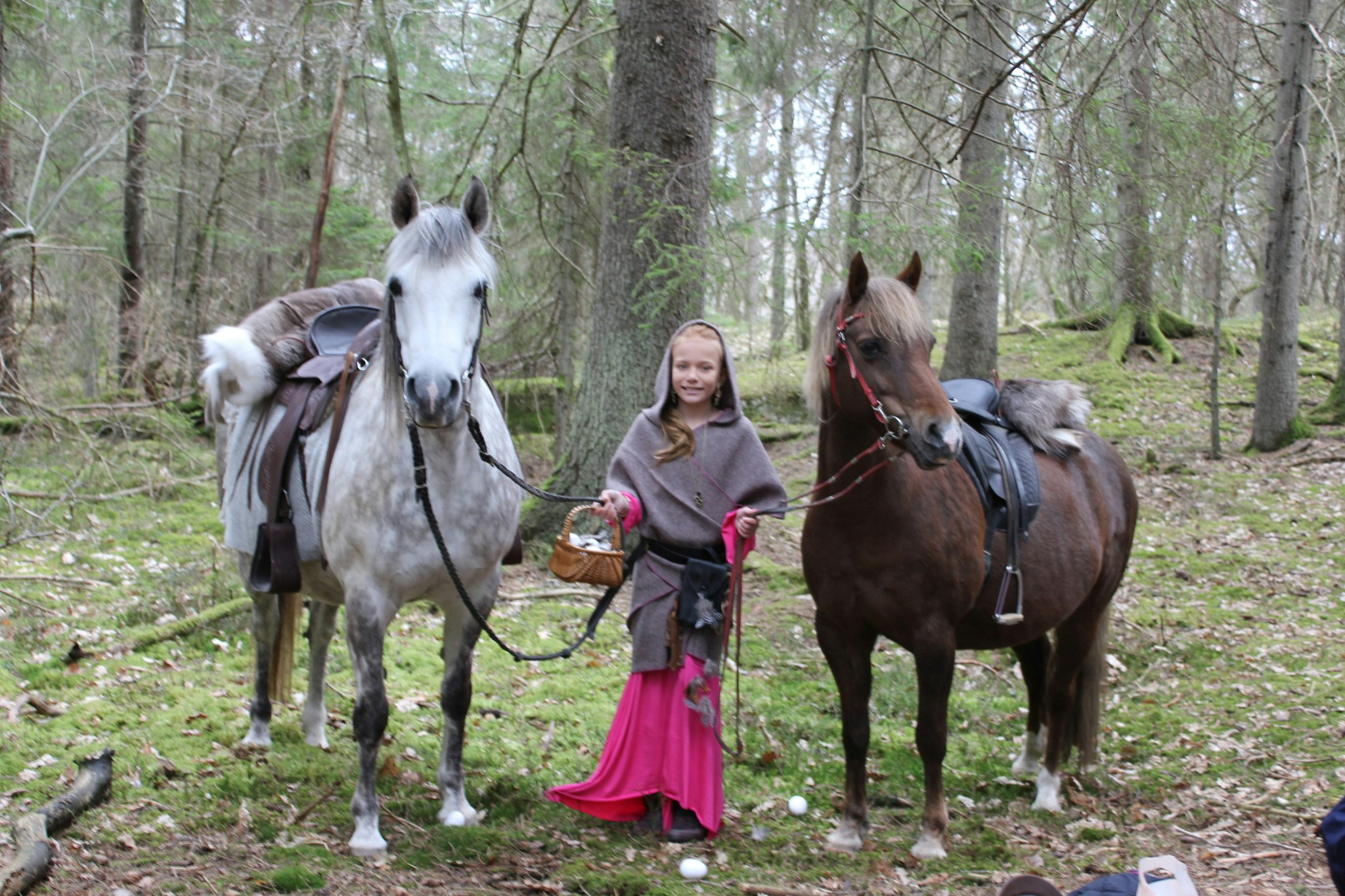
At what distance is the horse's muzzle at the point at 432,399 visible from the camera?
292cm

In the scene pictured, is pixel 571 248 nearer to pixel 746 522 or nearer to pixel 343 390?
pixel 343 390

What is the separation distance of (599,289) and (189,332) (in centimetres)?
725

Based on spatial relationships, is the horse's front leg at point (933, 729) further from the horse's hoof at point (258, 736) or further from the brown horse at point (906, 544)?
the horse's hoof at point (258, 736)

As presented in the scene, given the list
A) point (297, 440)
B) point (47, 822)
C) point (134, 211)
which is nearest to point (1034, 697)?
point (297, 440)

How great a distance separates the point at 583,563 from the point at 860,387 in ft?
3.97

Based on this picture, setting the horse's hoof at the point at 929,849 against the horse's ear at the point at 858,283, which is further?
the horse's hoof at the point at 929,849

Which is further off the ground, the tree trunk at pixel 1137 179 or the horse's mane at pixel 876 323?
the tree trunk at pixel 1137 179

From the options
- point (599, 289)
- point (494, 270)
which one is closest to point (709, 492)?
point (494, 270)

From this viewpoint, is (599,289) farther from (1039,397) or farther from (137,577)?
(137,577)

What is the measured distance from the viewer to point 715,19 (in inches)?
245

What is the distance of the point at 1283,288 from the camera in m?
10.9

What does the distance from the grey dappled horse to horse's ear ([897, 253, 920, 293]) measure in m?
1.56

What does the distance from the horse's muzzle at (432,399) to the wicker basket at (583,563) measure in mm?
695

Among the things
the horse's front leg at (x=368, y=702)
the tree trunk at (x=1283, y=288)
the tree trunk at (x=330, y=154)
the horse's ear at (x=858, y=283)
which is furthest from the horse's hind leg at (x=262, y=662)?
the tree trunk at (x=1283, y=288)
